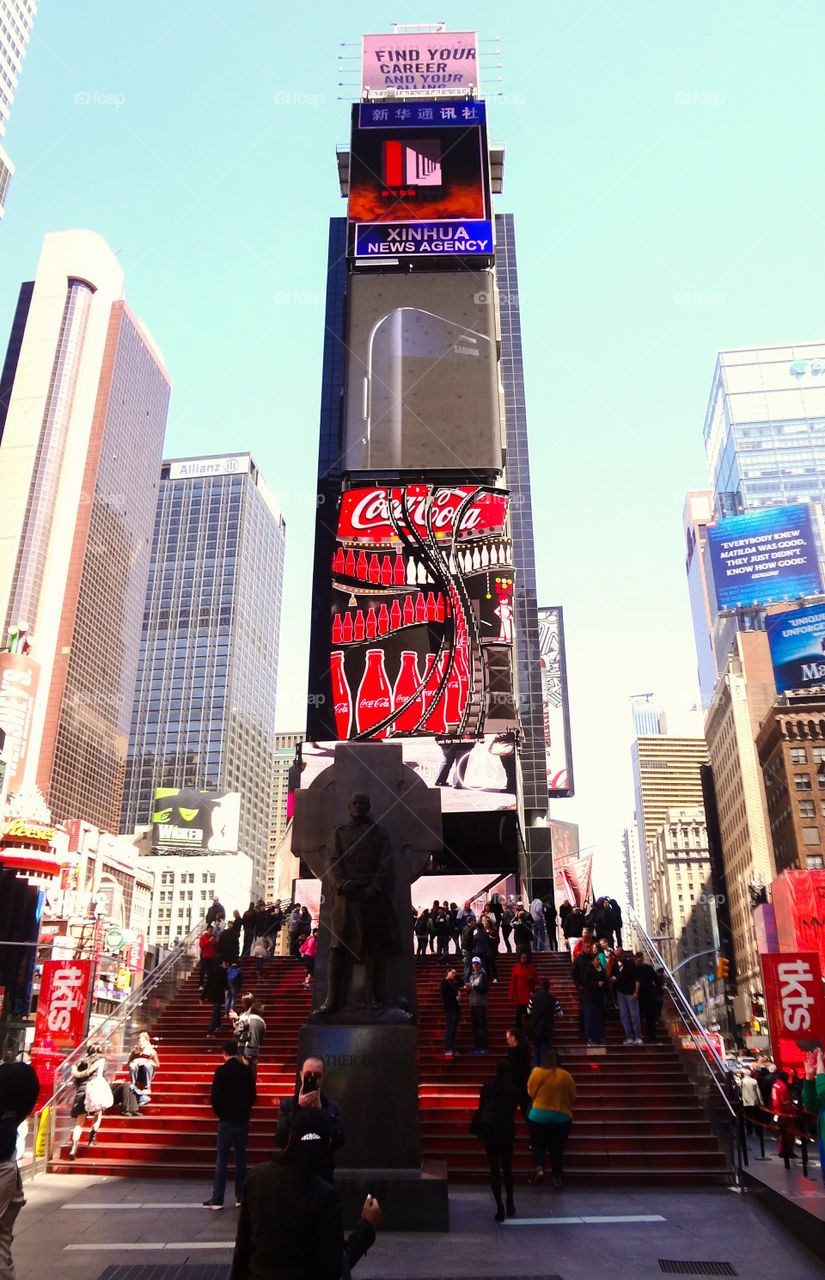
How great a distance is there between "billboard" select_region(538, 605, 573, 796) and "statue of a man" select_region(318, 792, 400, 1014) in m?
72.9

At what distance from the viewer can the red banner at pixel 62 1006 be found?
16641mm

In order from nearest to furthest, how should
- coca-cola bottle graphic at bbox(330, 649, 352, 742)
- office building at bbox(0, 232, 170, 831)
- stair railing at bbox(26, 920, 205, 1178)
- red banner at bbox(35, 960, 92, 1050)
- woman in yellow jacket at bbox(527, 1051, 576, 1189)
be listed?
woman in yellow jacket at bbox(527, 1051, 576, 1189) < stair railing at bbox(26, 920, 205, 1178) < red banner at bbox(35, 960, 92, 1050) < coca-cola bottle graphic at bbox(330, 649, 352, 742) < office building at bbox(0, 232, 170, 831)

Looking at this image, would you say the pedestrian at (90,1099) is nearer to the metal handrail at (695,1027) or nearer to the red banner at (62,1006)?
the red banner at (62,1006)

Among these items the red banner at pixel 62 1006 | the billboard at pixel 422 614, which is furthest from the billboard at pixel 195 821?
the red banner at pixel 62 1006

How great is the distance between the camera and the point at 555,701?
286 ft

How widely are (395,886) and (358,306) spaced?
41126 millimetres

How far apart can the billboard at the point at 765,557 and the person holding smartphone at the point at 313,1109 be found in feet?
334

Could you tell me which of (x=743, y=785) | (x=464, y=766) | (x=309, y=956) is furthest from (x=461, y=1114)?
(x=743, y=785)

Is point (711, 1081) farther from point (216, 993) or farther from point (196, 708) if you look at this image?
point (196, 708)

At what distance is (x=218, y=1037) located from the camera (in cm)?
1809

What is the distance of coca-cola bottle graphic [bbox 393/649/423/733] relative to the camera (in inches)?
1452

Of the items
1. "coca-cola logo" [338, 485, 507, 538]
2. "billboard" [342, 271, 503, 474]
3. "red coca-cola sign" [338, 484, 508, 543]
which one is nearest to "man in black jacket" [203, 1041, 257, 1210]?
"red coca-cola sign" [338, 484, 508, 543]

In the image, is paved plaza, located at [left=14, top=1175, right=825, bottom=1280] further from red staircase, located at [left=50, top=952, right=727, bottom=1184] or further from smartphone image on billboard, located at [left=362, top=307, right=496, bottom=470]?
smartphone image on billboard, located at [left=362, top=307, right=496, bottom=470]

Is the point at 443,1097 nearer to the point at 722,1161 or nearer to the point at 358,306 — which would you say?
the point at 722,1161
